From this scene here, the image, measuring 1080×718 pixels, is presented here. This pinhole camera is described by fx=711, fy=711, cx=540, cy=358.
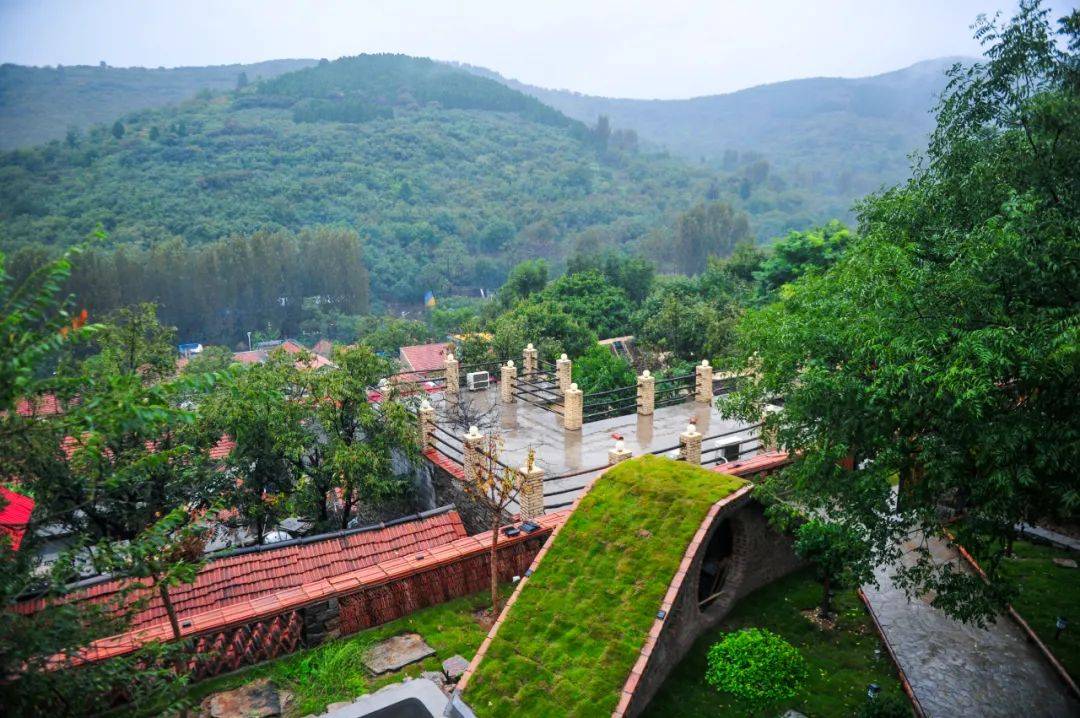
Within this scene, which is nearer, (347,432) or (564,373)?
(347,432)

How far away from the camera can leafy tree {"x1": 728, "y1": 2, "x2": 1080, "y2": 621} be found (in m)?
6.92

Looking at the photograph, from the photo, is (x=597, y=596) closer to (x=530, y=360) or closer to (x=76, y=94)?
(x=530, y=360)

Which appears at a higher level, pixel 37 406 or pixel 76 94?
pixel 76 94

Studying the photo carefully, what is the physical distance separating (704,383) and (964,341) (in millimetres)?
11278

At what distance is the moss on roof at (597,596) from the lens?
7.92 m

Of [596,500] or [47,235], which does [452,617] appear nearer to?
[596,500]

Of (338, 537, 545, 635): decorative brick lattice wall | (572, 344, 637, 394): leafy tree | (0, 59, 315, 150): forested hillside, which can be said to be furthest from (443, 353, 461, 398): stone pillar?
(0, 59, 315, 150): forested hillside

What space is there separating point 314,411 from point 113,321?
4.97m

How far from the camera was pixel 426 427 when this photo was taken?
15422 mm

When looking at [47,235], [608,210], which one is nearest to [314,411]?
[47,235]

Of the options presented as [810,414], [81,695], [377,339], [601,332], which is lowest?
[377,339]

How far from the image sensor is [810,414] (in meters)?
9.17

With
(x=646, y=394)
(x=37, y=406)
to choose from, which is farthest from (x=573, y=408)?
(x=37, y=406)

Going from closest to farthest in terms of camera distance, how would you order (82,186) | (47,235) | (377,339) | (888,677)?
(888,677) → (377,339) → (47,235) → (82,186)
